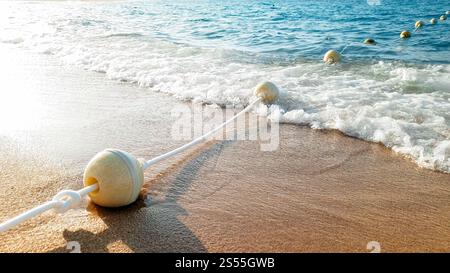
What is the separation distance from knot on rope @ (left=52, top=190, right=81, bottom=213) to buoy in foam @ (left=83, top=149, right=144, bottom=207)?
0.75 ft

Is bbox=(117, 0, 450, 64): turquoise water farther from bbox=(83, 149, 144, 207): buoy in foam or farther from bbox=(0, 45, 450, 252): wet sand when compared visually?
bbox=(83, 149, 144, 207): buoy in foam

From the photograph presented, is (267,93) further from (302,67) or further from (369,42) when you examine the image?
(369,42)

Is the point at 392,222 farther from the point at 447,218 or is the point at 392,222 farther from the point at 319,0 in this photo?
the point at 319,0

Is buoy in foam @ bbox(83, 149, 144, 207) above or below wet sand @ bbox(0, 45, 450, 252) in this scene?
above

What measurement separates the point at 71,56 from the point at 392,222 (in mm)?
8287

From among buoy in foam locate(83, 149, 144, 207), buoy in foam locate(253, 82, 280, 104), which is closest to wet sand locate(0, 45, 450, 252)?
buoy in foam locate(83, 149, 144, 207)

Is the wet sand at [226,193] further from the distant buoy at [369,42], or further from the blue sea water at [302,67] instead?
the distant buoy at [369,42]

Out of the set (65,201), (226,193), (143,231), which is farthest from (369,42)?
(65,201)

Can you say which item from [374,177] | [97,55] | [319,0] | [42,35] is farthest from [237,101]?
[319,0]

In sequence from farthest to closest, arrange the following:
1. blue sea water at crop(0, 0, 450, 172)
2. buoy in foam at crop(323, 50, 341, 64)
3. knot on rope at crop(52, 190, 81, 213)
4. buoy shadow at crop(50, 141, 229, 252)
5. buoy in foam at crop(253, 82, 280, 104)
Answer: buoy in foam at crop(323, 50, 341, 64) → buoy in foam at crop(253, 82, 280, 104) → blue sea water at crop(0, 0, 450, 172) → buoy shadow at crop(50, 141, 229, 252) → knot on rope at crop(52, 190, 81, 213)

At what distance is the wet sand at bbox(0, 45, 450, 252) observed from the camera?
2379 mm

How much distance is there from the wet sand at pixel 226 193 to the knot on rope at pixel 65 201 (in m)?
0.27

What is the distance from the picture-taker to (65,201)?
7.15 ft

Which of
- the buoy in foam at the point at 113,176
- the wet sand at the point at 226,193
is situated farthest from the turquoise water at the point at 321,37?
the buoy in foam at the point at 113,176
